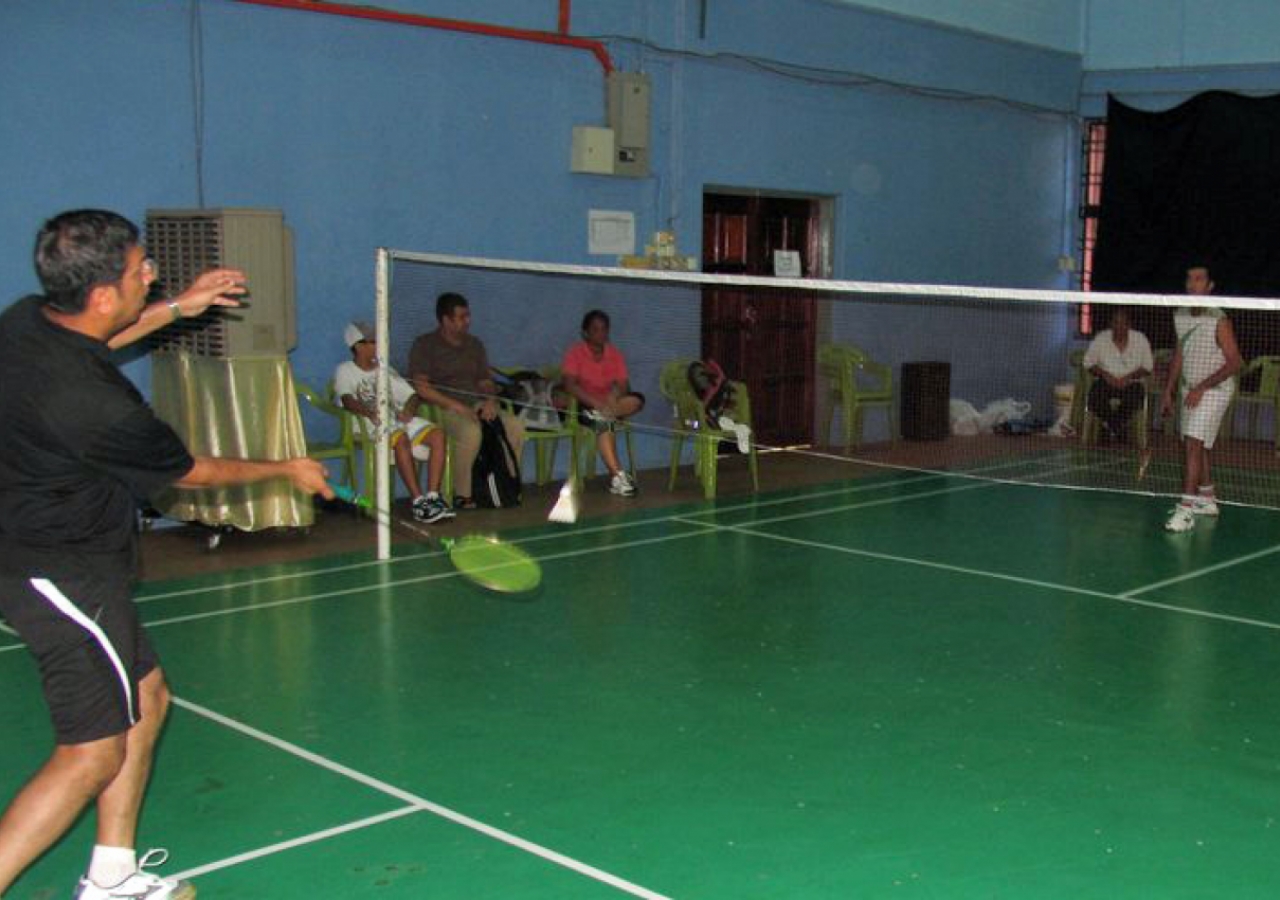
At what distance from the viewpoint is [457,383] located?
1077 centimetres

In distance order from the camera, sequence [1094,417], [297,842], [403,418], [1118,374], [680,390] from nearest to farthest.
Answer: [297,842] → [403,418] → [680,390] → [1118,374] → [1094,417]

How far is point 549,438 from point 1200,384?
4.81m

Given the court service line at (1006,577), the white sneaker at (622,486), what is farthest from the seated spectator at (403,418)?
the court service line at (1006,577)

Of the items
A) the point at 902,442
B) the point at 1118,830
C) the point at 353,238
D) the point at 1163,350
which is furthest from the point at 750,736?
the point at 1163,350

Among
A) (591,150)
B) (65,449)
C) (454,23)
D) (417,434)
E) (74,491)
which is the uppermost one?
(454,23)

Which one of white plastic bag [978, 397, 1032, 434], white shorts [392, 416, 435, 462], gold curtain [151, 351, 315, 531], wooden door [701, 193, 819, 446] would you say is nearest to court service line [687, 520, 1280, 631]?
white shorts [392, 416, 435, 462]

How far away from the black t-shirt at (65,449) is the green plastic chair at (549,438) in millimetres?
7438

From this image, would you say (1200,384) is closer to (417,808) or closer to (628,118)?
(628,118)

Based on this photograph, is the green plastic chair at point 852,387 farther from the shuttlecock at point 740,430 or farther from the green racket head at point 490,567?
the green racket head at point 490,567

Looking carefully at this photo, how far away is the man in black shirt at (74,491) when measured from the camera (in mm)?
3525

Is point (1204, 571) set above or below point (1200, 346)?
below

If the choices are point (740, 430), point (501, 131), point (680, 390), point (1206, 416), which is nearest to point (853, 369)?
point (680, 390)

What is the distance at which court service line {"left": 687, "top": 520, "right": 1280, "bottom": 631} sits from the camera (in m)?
7.56

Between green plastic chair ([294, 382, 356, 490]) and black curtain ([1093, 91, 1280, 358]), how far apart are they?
9.84m
